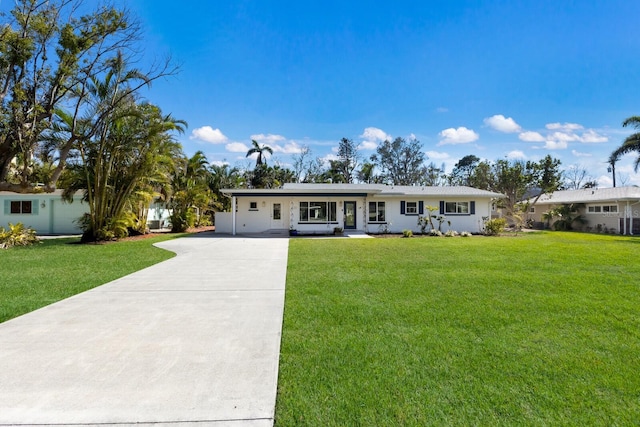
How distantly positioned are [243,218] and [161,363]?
17710mm

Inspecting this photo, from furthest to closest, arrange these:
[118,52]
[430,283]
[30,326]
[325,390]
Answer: [118,52] → [430,283] → [30,326] → [325,390]

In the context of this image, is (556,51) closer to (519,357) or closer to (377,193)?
(377,193)

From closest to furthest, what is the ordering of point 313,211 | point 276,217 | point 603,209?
point 313,211, point 276,217, point 603,209

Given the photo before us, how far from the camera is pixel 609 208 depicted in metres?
23.7

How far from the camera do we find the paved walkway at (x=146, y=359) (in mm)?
2576

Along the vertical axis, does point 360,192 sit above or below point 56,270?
above

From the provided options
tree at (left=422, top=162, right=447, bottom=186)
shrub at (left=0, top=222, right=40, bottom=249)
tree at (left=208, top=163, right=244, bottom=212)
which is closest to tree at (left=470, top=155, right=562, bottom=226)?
tree at (left=422, top=162, right=447, bottom=186)

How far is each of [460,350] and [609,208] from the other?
2776 cm

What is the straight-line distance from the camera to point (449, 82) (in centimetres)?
1686

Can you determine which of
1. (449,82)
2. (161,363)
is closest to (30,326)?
(161,363)

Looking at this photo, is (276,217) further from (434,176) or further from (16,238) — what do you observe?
(434,176)

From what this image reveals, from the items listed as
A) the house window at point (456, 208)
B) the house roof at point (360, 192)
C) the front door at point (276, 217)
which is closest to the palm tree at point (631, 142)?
the house roof at point (360, 192)

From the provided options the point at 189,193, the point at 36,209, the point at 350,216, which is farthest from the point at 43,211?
the point at 350,216

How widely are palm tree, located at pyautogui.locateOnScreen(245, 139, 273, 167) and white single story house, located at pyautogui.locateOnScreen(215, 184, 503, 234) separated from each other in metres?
17.4
